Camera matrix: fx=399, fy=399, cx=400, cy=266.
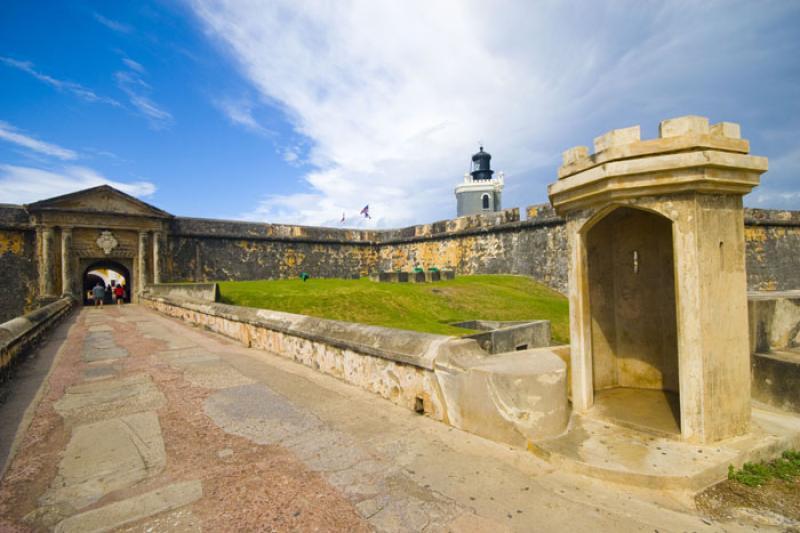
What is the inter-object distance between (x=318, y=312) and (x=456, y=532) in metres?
9.76

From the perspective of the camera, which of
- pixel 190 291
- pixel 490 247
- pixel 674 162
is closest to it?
pixel 674 162

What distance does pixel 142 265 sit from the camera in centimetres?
1841

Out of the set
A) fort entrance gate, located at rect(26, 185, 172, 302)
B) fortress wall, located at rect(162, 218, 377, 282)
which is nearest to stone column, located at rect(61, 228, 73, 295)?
fort entrance gate, located at rect(26, 185, 172, 302)

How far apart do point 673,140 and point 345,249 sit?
23523 millimetres

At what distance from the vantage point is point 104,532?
5.87 ft

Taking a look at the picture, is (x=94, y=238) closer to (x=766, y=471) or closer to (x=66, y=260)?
(x=66, y=260)

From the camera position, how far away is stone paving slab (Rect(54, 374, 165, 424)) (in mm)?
3346

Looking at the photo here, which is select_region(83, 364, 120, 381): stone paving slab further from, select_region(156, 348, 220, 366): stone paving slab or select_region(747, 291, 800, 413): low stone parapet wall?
select_region(747, 291, 800, 413): low stone parapet wall

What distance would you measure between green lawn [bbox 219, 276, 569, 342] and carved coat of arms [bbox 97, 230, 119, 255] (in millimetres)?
7546

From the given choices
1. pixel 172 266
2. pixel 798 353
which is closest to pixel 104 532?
pixel 798 353

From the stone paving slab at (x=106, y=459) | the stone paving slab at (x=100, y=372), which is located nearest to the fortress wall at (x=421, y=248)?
the stone paving slab at (x=100, y=372)

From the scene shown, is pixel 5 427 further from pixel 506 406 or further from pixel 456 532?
pixel 506 406

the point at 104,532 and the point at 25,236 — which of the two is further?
the point at 25,236

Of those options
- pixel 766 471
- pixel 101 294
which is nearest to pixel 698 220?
pixel 766 471
